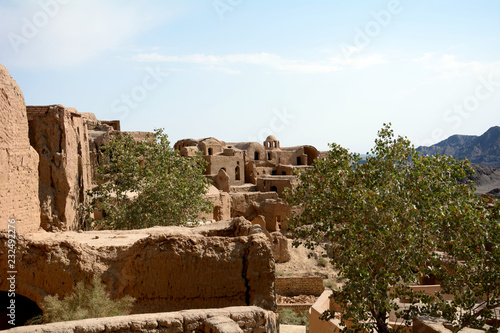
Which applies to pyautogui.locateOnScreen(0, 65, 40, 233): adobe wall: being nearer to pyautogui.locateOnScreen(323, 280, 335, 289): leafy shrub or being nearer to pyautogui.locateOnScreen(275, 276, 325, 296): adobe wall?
pyautogui.locateOnScreen(275, 276, 325, 296): adobe wall

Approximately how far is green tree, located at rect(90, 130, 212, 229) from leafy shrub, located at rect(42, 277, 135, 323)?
814cm

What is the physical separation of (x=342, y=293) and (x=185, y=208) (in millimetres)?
8589

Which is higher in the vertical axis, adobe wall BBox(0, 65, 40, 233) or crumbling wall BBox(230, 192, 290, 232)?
adobe wall BBox(0, 65, 40, 233)

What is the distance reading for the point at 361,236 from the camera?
9156mm

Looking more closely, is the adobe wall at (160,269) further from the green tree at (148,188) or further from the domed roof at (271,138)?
the domed roof at (271,138)

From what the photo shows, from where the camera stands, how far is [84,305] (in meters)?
6.33

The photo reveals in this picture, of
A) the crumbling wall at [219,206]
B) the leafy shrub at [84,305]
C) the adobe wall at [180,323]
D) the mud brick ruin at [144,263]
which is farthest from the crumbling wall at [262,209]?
the adobe wall at [180,323]

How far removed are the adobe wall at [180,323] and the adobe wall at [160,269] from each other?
1.15 meters

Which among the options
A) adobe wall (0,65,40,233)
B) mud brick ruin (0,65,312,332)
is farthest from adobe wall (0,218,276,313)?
adobe wall (0,65,40,233)

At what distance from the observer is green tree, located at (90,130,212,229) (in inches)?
Answer: 585

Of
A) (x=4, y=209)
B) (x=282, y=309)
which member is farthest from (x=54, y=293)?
(x=282, y=309)

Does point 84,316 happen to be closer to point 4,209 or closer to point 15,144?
point 4,209

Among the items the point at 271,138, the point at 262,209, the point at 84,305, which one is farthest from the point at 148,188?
the point at 271,138

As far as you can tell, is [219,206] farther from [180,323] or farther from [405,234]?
[180,323]
